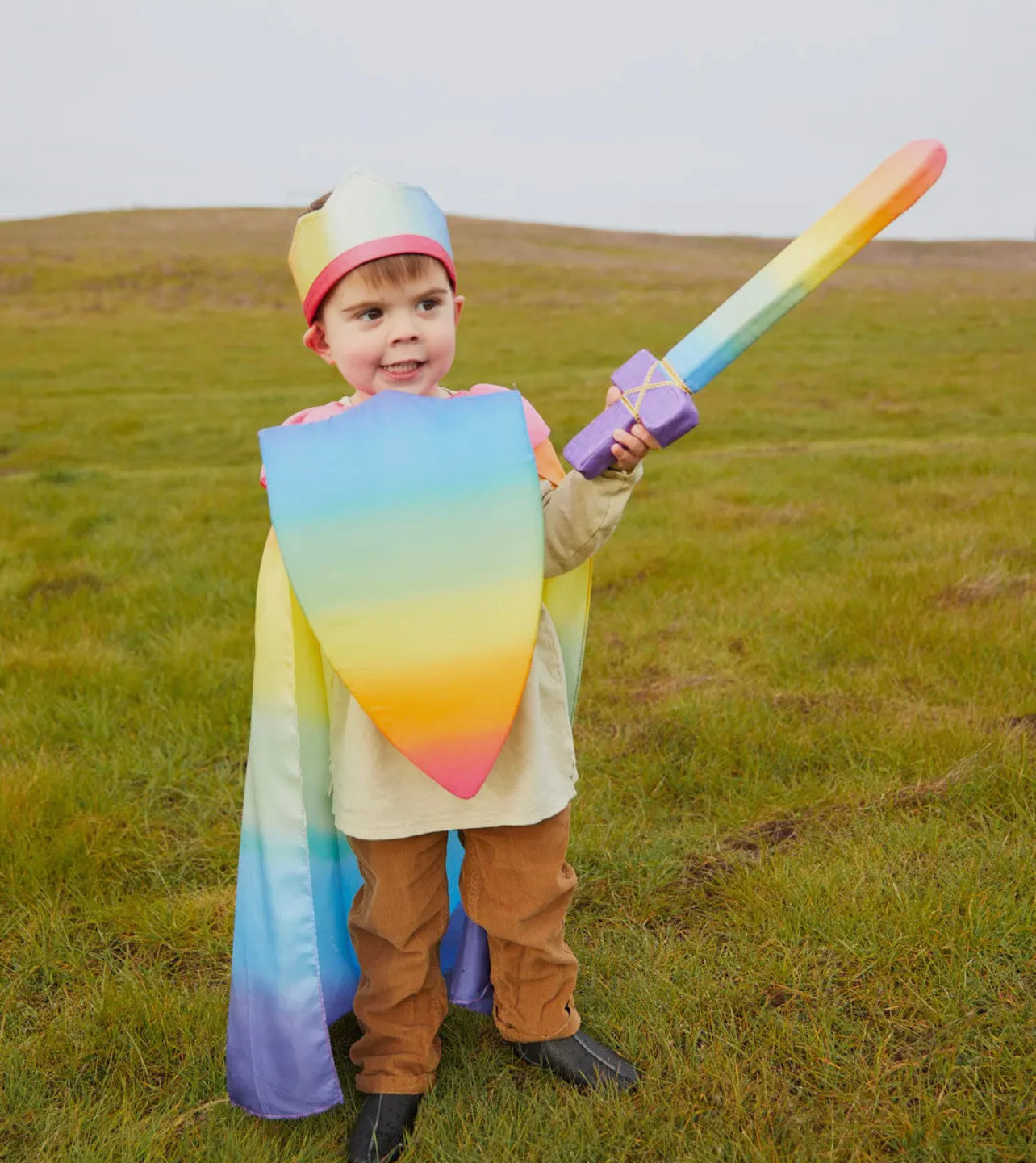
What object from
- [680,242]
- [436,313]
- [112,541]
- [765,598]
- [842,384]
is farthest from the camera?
[680,242]

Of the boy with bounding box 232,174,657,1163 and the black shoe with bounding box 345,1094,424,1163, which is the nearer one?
the boy with bounding box 232,174,657,1163

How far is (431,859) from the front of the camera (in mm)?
2211

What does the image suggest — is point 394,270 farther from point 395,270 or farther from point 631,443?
point 631,443

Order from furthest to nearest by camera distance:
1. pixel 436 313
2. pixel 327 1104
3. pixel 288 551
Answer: pixel 327 1104 < pixel 436 313 < pixel 288 551

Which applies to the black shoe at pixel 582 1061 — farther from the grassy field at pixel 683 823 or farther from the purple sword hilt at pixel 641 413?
the purple sword hilt at pixel 641 413

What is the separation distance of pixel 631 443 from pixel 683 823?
163cm

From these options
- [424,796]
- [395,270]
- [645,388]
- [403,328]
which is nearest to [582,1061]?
[424,796]

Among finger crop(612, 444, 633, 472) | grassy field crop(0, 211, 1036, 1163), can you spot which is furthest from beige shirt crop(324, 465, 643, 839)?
grassy field crop(0, 211, 1036, 1163)

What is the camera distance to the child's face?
6.37 feet

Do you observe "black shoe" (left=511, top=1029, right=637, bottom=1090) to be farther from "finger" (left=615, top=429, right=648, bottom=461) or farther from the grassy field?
"finger" (left=615, top=429, right=648, bottom=461)

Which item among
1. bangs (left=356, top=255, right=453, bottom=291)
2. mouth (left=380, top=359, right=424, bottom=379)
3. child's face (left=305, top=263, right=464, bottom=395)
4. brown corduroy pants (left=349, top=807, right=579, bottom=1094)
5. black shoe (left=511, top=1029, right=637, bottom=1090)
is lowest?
black shoe (left=511, top=1029, right=637, bottom=1090)

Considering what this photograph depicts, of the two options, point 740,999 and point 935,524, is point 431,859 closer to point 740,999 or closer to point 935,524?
point 740,999

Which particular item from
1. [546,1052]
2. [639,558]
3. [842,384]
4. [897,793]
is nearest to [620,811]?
[897,793]

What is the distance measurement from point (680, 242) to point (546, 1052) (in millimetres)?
62485
